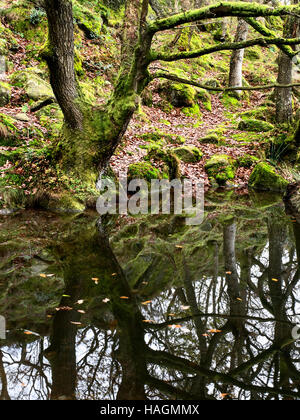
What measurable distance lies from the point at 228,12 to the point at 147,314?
5.81 metres

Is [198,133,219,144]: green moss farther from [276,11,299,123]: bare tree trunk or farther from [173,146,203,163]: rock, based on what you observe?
[276,11,299,123]: bare tree trunk

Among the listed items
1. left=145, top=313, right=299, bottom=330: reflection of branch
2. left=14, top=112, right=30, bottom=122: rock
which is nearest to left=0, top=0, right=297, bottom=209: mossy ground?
left=14, top=112, right=30, bottom=122: rock

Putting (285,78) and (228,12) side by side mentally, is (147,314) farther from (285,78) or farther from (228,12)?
(285,78)

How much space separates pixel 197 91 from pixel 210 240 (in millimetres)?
12183

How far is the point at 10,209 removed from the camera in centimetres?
686

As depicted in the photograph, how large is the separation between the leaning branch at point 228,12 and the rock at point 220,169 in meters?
4.94

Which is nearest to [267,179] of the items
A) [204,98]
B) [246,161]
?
[246,161]

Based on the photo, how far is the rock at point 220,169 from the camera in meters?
10.6

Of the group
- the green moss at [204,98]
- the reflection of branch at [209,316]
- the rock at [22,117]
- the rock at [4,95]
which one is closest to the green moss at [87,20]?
the green moss at [204,98]

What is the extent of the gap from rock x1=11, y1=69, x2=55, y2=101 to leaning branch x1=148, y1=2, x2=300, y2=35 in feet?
16.0

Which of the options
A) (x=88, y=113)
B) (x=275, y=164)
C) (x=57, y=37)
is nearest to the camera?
(x=57, y=37)

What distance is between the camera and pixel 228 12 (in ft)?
20.8
